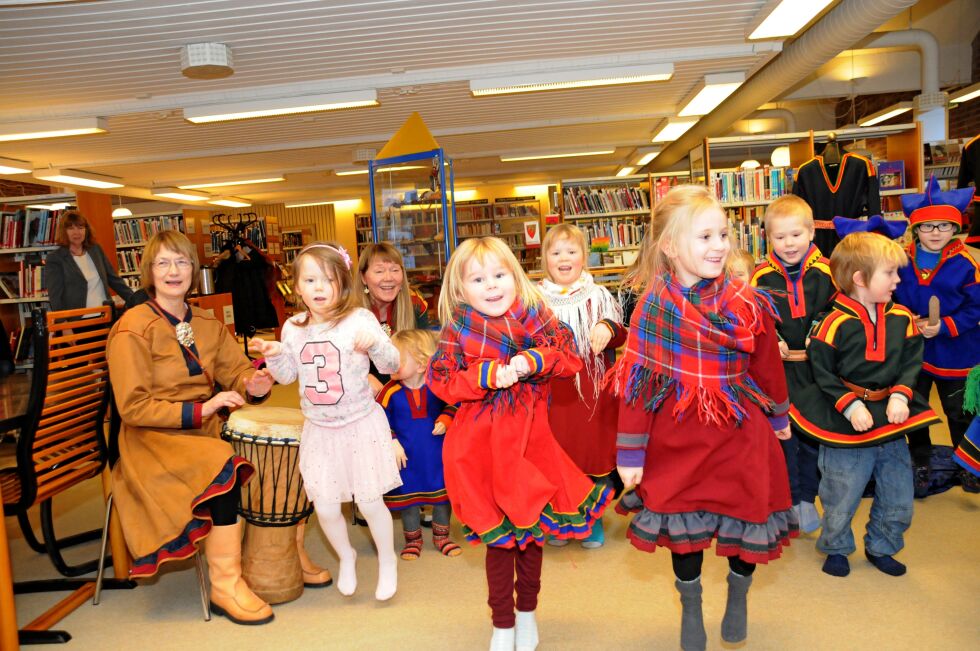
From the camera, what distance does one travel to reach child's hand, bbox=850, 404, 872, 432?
2402 millimetres

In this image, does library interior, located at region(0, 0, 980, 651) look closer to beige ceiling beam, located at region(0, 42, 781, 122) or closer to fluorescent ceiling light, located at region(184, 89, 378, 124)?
beige ceiling beam, located at region(0, 42, 781, 122)

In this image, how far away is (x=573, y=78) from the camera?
6492mm

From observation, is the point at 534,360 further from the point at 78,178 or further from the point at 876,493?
the point at 78,178

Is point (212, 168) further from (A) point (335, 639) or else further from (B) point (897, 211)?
(A) point (335, 639)

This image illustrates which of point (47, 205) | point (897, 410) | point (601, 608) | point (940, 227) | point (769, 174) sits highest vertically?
point (47, 205)

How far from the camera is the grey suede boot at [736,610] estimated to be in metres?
2.00

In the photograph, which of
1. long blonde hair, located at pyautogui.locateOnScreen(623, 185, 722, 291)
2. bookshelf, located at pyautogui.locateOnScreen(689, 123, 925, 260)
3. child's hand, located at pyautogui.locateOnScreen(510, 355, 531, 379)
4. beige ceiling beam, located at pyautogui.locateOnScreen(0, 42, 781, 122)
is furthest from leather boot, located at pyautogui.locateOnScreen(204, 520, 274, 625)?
bookshelf, located at pyautogui.locateOnScreen(689, 123, 925, 260)

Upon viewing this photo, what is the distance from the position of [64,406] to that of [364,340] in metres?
1.15

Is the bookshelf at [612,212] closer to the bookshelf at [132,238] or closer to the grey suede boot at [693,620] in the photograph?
the bookshelf at [132,238]

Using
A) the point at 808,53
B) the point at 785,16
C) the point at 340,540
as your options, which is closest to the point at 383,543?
the point at 340,540

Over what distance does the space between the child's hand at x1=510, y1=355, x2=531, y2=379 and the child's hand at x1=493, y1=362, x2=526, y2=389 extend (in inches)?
0.6

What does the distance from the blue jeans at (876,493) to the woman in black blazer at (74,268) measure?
Answer: 569 cm

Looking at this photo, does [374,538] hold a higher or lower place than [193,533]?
lower

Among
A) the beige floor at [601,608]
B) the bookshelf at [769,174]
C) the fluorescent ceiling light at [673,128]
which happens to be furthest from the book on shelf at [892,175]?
the beige floor at [601,608]
